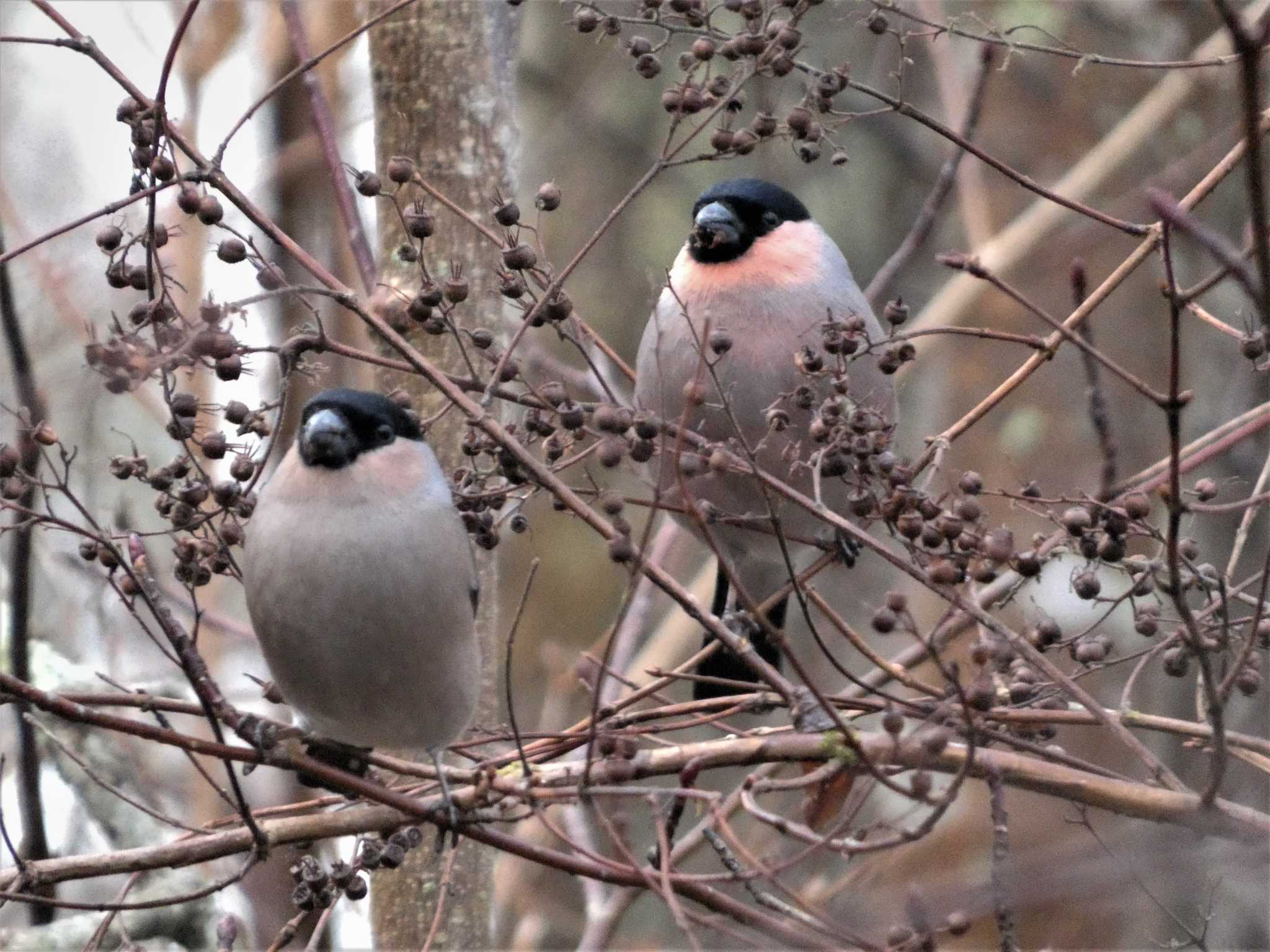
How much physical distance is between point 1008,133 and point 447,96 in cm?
381

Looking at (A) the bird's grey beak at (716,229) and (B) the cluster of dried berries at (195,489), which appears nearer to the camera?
(B) the cluster of dried berries at (195,489)

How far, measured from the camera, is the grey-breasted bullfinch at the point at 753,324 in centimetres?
274

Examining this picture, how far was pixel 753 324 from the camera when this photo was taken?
2.89m

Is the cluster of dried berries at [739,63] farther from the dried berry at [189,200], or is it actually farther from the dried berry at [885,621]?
the dried berry at [885,621]

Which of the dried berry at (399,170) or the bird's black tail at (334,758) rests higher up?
the dried berry at (399,170)

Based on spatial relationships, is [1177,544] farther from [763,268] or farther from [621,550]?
[763,268]

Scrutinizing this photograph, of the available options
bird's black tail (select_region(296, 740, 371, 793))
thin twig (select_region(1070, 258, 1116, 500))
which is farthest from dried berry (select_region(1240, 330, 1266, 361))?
bird's black tail (select_region(296, 740, 371, 793))

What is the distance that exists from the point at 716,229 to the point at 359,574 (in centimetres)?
111

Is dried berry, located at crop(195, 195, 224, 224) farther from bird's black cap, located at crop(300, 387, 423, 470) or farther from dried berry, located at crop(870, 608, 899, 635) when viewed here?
dried berry, located at crop(870, 608, 899, 635)

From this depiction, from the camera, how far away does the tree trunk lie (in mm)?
2869

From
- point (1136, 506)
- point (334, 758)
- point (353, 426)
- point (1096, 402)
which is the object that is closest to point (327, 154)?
point (353, 426)

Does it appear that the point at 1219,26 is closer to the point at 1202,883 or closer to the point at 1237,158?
the point at 1237,158

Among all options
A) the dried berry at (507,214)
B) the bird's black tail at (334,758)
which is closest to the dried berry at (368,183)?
the dried berry at (507,214)

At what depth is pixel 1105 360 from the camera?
159 cm
